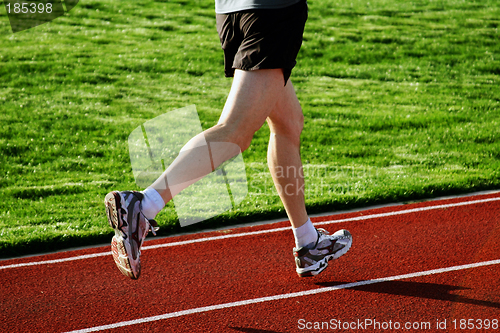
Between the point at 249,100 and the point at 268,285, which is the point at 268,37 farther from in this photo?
the point at 268,285

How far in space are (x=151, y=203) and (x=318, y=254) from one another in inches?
49.1

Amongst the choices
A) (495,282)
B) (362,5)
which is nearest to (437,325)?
(495,282)

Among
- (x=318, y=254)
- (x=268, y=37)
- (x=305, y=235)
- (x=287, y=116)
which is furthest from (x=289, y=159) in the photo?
(x=268, y=37)

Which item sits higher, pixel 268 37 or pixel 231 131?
pixel 268 37

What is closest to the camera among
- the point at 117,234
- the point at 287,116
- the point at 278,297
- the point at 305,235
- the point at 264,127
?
the point at 117,234

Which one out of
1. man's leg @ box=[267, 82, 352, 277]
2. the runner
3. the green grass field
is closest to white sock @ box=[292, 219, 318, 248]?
man's leg @ box=[267, 82, 352, 277]

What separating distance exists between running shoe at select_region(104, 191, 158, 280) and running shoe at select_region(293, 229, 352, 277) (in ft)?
3.57

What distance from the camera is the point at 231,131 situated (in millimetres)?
2496

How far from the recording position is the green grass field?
17.1ft

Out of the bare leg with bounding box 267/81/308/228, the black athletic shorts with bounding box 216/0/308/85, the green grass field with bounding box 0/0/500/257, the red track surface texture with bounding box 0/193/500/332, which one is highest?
the black athletic shorts with bounding box 216/0/308/85

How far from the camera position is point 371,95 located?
9758mm

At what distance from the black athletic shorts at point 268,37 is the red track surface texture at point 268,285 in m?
1.30

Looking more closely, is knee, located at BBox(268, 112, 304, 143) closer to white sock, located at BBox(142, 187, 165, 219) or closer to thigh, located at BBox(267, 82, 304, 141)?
thigh, located at BBox(267, 82, 304, 141)

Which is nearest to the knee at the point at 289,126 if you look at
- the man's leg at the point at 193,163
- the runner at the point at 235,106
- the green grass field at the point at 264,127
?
the runner at the point at 235,106
